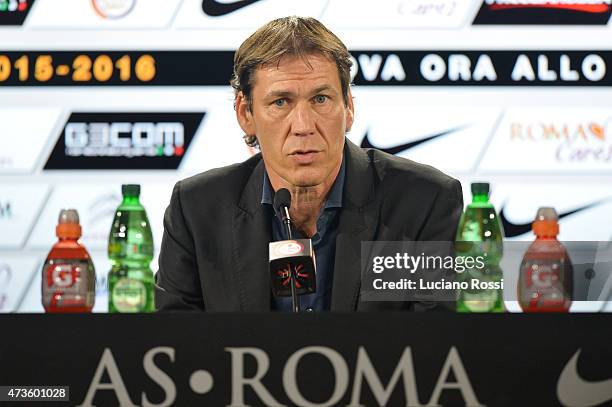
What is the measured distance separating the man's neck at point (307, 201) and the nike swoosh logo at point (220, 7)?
1.67 meters

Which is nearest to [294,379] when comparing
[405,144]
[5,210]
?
[405,144]

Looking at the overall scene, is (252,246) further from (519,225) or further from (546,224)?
(519,225)

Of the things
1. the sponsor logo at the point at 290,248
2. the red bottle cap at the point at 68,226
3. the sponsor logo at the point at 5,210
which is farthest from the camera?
the sponsor logo at the point at 5,210

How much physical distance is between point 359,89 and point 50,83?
117 centimetres

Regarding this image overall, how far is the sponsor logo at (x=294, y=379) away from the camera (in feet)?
4.88

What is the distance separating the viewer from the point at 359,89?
149 inches

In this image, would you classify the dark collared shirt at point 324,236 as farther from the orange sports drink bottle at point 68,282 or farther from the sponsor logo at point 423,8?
the sponsor logo at point 423,8

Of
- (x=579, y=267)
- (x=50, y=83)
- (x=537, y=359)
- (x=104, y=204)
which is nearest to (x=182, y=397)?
(x=537, y=359)

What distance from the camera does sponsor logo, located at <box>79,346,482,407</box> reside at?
1487mm

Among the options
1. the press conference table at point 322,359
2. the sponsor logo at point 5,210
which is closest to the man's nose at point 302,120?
the press conference table at point 322,359

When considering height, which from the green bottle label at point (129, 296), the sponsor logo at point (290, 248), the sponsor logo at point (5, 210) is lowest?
the green bottle label at point (129, 296)

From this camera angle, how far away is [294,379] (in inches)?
59.1

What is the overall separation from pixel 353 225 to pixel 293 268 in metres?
0.52

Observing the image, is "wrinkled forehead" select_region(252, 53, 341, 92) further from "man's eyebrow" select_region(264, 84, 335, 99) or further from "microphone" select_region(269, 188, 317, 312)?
"microphone" select_region(269, 188, 317, 312)
